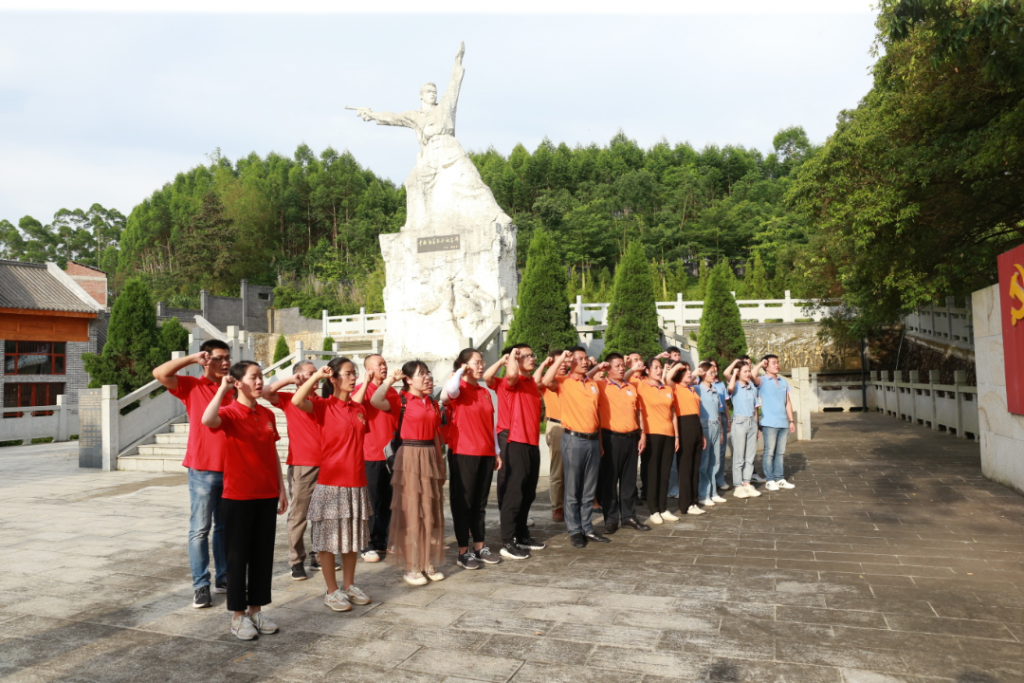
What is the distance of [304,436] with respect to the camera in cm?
442

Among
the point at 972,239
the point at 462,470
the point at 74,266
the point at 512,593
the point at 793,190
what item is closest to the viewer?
the point at 512,593

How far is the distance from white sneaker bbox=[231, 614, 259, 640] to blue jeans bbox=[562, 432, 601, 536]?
8.39 feet

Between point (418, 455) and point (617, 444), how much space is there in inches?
81.2

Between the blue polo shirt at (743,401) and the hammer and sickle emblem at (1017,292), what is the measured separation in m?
2.58

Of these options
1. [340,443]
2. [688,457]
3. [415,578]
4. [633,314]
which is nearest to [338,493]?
[340,443]

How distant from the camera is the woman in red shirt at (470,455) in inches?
192

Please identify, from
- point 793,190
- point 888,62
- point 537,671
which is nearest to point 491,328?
point 793,190

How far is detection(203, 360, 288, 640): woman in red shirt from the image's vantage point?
357 cm

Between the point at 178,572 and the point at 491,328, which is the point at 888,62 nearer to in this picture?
the point at 491,328

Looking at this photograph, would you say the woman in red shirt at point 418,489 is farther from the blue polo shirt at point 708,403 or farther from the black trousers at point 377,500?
the blue polo shirt at point 708,403

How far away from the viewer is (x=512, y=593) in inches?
169

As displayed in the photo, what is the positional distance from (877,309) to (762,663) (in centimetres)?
1205

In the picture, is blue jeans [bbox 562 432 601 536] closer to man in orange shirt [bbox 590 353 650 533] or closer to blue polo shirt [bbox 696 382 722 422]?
man in orange shirt [bbox 590 353 650 533]

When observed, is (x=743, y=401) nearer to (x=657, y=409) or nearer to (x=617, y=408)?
(x=657, y=409)
